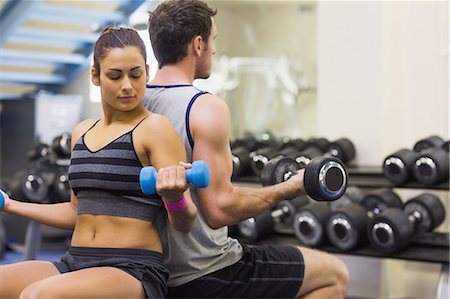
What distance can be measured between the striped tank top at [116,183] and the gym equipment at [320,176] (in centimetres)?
33

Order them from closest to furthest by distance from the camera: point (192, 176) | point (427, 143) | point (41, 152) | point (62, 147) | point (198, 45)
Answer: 1. point (192, 176)
2. point (198, 45)
3. point (427, 143)
4. point (62, 147)
5. point (41, 152)

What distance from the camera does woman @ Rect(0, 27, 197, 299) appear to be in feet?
4.93

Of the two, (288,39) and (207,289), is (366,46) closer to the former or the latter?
A: (207,289)

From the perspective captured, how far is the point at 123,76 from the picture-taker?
1524 millimetres

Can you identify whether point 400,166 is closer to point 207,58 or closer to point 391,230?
point 391,230

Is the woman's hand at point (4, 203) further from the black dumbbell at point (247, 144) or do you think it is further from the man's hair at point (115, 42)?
the black dumbbell at point (247, 144)

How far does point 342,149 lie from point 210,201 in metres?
2.21

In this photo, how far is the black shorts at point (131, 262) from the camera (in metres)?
1.50

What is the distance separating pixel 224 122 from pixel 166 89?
182 millimetres

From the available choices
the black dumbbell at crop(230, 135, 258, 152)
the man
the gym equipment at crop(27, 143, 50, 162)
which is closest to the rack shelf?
the black dumbbell at crop(230, 135, 258, 152)

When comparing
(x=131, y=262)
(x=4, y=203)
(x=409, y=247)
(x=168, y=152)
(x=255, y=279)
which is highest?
(x=168, y=152)

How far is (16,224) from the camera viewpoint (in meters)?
5.38

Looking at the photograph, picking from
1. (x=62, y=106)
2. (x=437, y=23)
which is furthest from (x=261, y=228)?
(x=62, y=106)

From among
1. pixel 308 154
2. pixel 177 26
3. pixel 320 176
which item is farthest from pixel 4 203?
pixel 308 154
